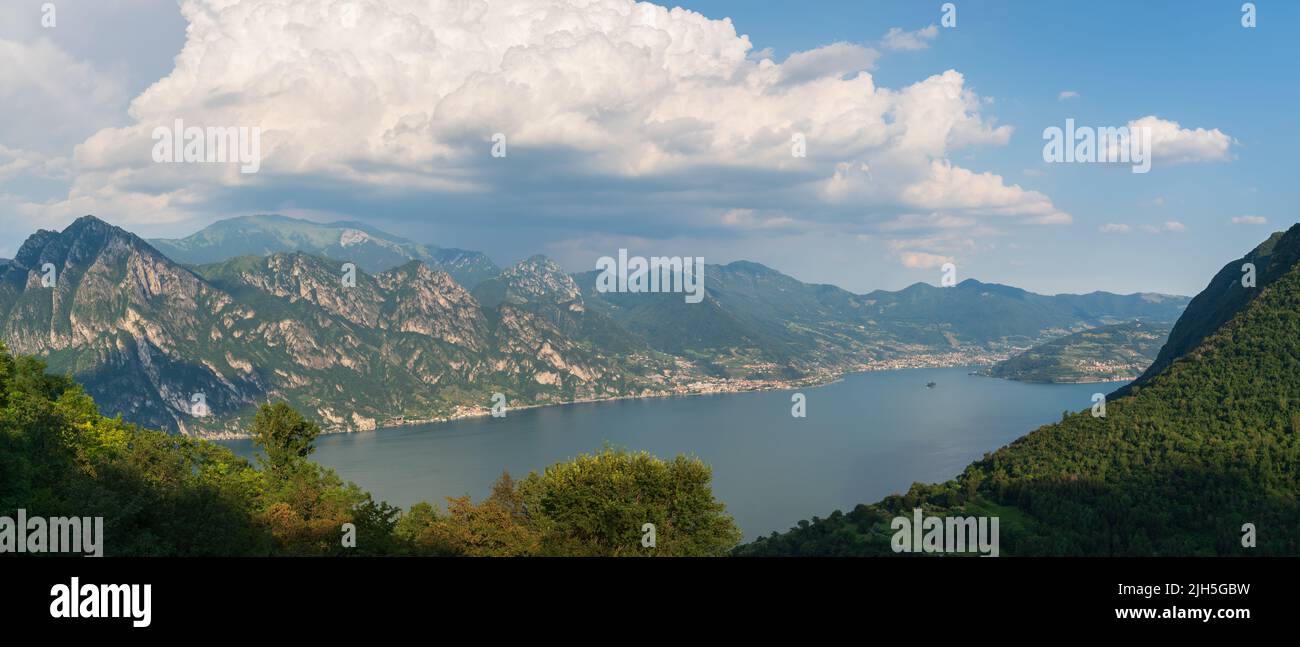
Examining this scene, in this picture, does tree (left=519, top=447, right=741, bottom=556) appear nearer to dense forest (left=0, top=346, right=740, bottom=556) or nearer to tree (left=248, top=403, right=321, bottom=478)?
dense forest (left=0, top=346, right=740, bottom=556)

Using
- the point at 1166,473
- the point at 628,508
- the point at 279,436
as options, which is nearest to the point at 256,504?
the point at 279,436

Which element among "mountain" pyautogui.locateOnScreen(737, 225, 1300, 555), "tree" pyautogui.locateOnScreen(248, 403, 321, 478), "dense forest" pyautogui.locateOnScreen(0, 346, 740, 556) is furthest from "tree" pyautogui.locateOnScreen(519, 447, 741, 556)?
"mountain" pyautogui.locateOnScreen(737, 225, 1300, 555)

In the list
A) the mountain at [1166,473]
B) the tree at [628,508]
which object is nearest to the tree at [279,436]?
the tree at [628,508]

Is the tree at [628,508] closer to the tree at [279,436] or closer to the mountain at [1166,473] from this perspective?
the tree at [279,436]
